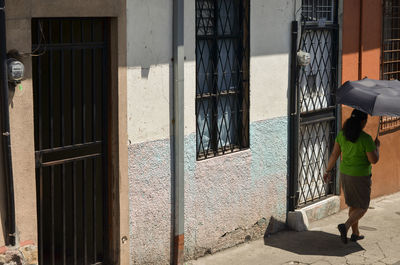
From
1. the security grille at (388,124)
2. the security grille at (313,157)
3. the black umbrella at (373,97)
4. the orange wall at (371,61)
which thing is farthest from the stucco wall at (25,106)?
the security grille at (388,124)

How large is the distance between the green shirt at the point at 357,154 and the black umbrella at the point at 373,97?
44 cm

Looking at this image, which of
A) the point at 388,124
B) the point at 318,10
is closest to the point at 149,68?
the point at 318,10

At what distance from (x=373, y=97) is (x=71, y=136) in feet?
11.7

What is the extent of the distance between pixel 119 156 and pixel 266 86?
8.75ft

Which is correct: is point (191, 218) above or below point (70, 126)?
below

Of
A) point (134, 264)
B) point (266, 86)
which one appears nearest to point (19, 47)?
point (134, 264)

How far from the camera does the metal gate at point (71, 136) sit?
6785 mm

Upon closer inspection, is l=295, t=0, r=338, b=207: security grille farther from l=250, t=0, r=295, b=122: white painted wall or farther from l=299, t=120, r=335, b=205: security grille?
l=250, t=0, r=295, b=122: white painted wall

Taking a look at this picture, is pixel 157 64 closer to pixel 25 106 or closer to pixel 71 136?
pixel 71 136

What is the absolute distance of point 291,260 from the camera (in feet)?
28.4

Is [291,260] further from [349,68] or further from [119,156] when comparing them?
[349,68]

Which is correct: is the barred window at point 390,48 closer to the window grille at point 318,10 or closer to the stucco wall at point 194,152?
the window grille at point 318,10

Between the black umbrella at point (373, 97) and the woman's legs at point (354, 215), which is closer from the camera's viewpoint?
the black umbrella at point (373, 97)

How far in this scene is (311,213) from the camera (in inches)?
401
